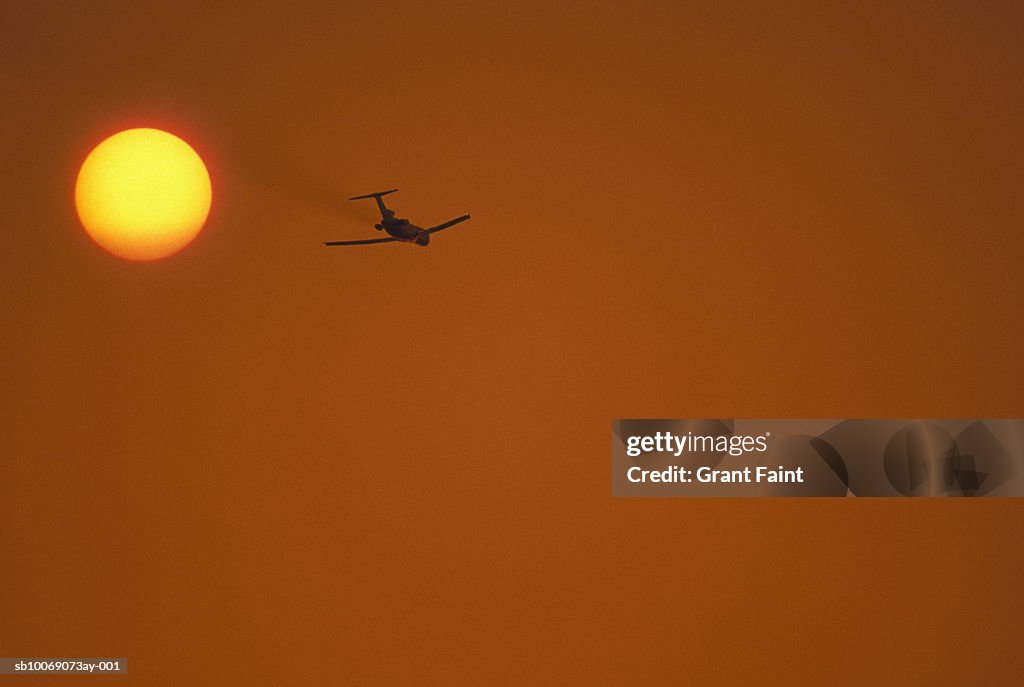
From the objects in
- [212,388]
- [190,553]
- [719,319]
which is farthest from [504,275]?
[190,553]

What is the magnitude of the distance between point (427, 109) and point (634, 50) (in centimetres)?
62

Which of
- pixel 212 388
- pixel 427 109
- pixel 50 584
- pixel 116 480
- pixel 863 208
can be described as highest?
pixel 427 109

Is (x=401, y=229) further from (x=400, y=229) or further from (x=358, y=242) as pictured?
(x=358, y=242)

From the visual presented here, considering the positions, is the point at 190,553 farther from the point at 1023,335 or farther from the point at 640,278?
the point at 1023,335

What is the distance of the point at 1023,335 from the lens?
272 centimetres

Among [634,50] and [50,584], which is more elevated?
[634,50]

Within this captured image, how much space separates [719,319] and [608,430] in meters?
0.45

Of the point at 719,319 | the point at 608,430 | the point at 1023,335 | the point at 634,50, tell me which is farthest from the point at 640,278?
the point at 1023,335

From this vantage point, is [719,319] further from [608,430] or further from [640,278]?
[608,430]

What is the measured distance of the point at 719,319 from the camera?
2744 millimetres

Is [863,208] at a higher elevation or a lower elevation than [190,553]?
higher

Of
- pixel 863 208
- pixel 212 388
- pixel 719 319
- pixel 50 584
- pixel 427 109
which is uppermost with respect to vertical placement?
pixel 427 109

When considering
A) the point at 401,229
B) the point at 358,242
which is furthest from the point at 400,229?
the point at 358,242

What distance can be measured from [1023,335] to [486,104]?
1.66 meters
